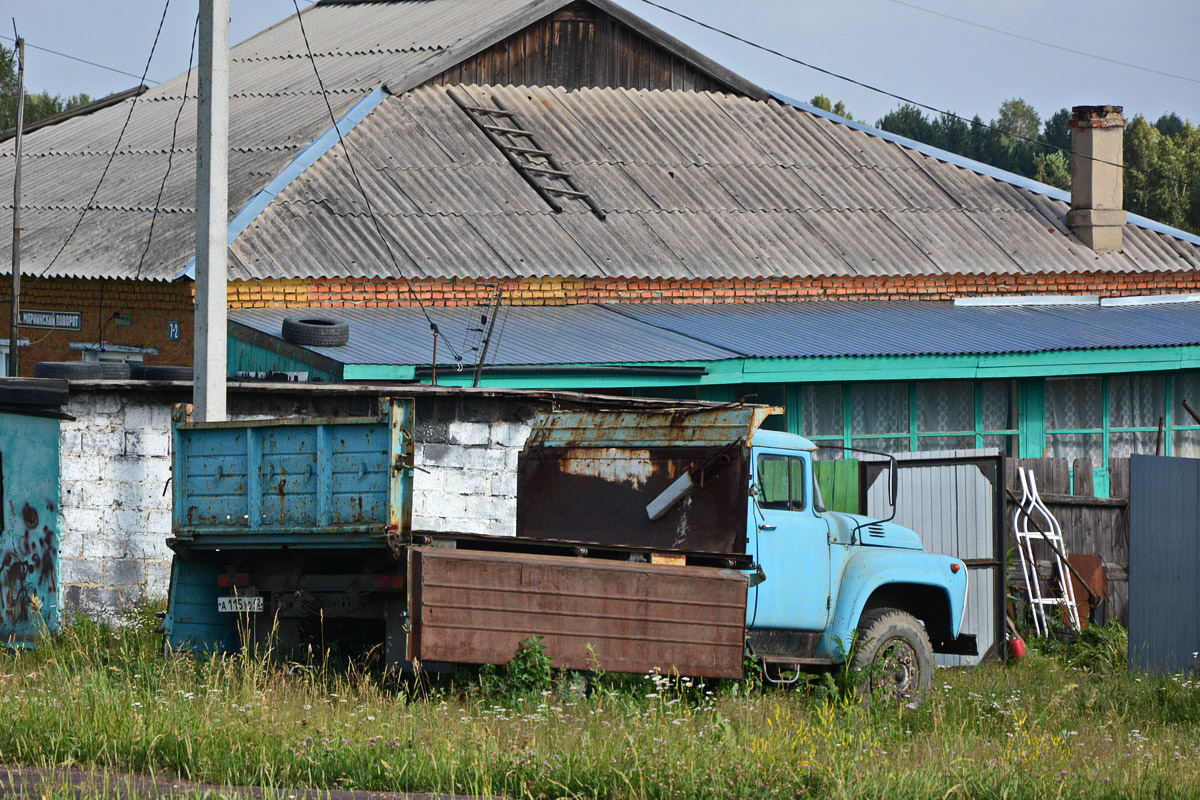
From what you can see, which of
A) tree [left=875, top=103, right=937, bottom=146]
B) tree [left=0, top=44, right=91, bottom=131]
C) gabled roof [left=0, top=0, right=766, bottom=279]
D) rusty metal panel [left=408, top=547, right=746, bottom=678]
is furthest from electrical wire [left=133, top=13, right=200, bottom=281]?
tree [left=875, top=103, right=937, bottom=146]

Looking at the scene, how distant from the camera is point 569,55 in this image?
24750 millimetres

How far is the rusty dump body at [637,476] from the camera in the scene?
9594 millimetres

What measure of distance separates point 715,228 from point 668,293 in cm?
167

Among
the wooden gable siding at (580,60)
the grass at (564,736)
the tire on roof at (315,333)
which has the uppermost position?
the wooden gable siding at (580,60)

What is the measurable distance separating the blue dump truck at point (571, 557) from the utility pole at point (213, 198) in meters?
1.45

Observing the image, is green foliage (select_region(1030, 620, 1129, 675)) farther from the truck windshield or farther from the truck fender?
the truck windshield

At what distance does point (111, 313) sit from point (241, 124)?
180 inches

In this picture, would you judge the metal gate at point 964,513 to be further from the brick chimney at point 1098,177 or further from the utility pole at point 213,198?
the brick chimney at point 1098,177

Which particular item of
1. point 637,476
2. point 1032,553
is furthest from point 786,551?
point 1032,553

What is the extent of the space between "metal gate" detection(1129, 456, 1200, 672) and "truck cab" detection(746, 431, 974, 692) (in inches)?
90.5

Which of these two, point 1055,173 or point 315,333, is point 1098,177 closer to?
point 315,333

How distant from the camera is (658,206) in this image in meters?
21.5

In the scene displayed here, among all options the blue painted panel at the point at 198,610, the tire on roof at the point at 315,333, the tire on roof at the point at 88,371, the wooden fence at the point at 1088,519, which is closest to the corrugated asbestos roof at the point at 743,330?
the tire on roof at the point at 315,333

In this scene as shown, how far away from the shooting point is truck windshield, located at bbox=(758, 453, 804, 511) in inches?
386
